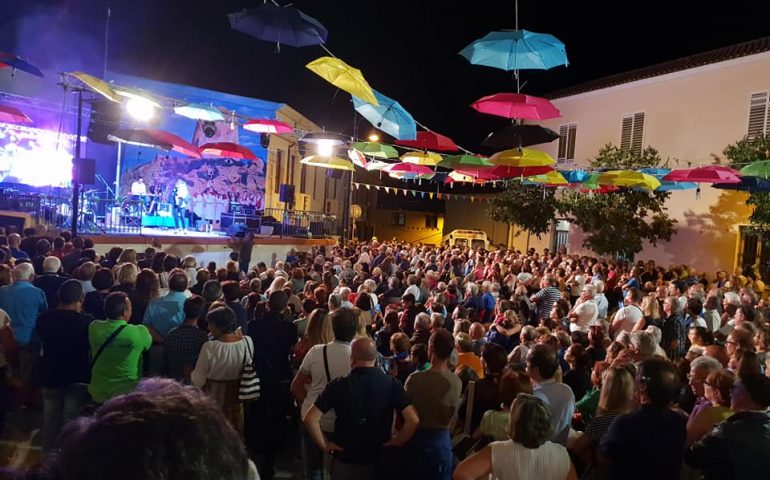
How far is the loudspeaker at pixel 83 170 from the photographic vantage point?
12062 mm

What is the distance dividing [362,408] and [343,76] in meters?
5.50

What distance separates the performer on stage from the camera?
19.2m

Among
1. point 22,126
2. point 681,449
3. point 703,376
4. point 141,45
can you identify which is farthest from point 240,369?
point 141,45

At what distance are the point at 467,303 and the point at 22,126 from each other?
52.4 feet

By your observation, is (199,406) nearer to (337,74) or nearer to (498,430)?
(498,430)

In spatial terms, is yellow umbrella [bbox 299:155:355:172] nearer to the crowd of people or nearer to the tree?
the crowd of people

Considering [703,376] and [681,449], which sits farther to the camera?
[703,376]

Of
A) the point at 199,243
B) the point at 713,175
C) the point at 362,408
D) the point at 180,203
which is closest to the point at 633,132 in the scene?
the point at 713,175

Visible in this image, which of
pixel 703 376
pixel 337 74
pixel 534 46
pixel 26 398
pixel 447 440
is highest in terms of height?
pixel 534 46

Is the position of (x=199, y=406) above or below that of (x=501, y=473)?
above

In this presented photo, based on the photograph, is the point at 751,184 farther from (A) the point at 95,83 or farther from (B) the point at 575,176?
(A) the point at 95,83

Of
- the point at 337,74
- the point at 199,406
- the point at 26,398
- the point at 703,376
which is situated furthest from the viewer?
the point at 337,74

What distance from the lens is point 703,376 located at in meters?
4.12

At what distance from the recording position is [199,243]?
53.8ft
